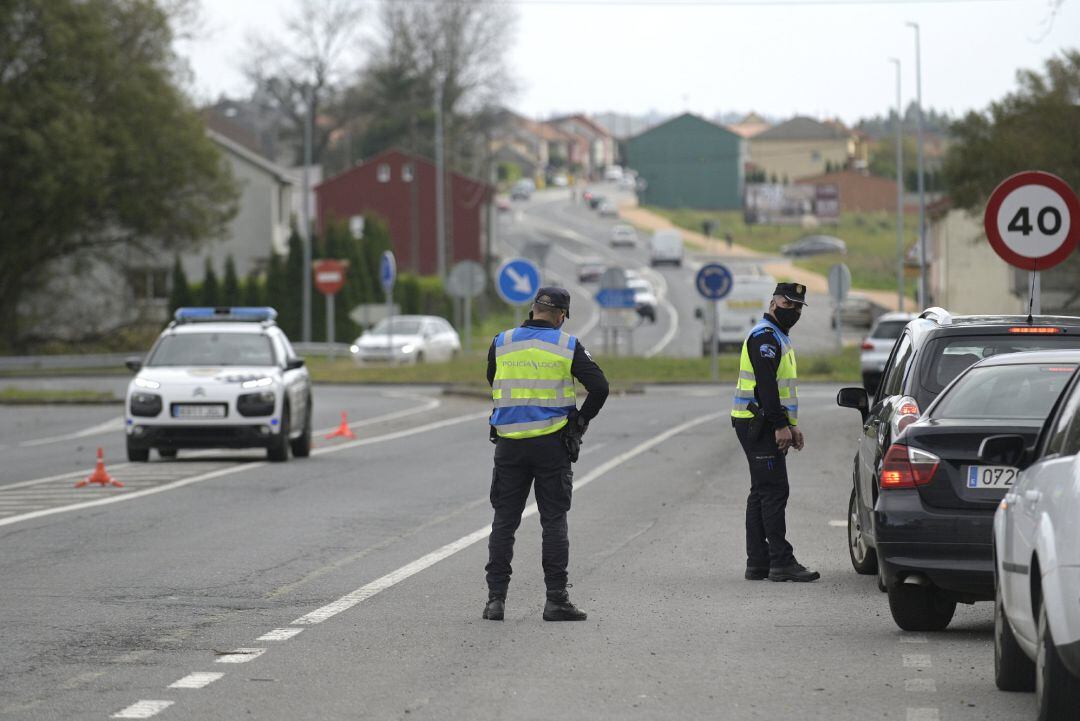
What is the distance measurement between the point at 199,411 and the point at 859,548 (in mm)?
10923

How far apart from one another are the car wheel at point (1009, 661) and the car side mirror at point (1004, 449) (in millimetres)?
551

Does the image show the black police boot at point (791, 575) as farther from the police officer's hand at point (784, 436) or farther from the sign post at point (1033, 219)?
the sign post at point (1033, 219)

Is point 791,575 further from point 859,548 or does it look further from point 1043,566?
point 1043,566

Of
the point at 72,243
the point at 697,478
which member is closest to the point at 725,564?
the point at 697,478

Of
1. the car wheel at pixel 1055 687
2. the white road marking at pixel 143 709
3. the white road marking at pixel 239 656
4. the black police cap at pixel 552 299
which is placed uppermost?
the black police cap at pixel 552 299

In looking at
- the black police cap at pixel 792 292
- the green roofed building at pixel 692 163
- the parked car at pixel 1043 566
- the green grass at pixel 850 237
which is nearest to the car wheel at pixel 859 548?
the black police cap at pixel 792 292

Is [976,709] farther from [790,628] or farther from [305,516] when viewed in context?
[305,516]

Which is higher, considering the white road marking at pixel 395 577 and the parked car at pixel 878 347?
the parked car at pixel 878 347

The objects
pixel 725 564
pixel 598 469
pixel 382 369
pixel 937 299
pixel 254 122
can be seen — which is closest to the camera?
pixel 725 564

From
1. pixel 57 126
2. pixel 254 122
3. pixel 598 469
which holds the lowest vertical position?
pixel 598 469

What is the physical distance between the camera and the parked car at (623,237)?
121875 mm

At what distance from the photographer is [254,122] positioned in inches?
6560

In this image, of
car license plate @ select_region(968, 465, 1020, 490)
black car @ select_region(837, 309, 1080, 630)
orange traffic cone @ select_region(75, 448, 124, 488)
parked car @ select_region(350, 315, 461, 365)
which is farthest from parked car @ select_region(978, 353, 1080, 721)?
parked car @ select_region(350, 315, 461, 365)

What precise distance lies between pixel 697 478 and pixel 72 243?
4482 cm
